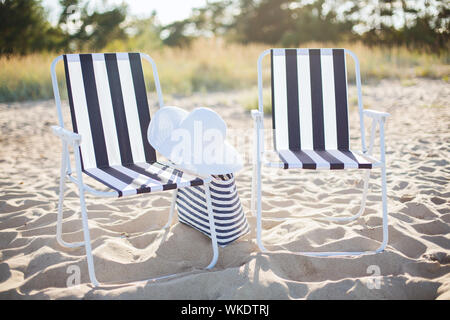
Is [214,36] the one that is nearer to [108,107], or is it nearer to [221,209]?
[108,107]

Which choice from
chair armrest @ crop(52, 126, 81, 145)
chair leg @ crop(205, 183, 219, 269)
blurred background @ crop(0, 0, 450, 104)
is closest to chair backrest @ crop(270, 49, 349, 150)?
chair leg @ crop(205, 183, 219, 269)

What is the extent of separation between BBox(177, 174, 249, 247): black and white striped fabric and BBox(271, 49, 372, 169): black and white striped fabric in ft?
1.71

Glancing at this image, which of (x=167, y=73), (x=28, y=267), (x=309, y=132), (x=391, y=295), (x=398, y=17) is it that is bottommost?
(x=391, y=295)

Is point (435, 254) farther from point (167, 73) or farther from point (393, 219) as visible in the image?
point (167, 73)

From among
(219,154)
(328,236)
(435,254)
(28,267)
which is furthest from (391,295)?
(28,267)

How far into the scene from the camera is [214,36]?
1695cm

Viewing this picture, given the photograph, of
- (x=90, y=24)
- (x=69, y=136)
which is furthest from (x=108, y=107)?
(x=90, y=24)

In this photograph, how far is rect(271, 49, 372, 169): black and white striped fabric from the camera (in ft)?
8.73

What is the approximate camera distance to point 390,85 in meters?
8.10

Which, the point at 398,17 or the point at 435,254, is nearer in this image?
the point at 435,254

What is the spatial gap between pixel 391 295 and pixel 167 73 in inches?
313

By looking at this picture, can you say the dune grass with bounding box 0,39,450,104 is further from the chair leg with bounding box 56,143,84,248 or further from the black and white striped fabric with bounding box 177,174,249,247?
the black and white striped fabric with bounding box 177,174,249,247

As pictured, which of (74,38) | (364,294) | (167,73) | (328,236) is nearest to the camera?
(364,294)

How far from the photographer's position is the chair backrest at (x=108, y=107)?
2.38 m
